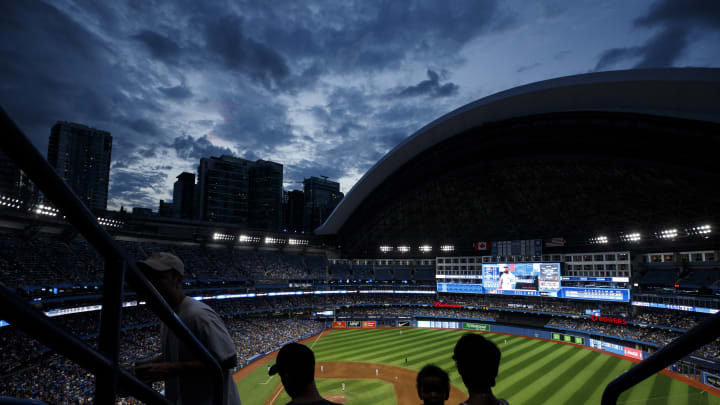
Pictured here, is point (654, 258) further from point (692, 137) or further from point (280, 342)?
point (280, 342)

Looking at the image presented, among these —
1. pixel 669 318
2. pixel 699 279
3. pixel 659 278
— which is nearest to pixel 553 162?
pixel 659 278

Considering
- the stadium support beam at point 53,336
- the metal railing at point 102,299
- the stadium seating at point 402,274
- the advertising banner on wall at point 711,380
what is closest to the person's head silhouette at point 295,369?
the metal railing at point 102,299

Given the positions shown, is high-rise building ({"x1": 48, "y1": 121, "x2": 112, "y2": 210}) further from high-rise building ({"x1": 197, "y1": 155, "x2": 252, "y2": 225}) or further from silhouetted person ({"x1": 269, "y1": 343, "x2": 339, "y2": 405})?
silhouetted person ({"x1": 269, "y1": 343, "x2": 339, "y2": 405})

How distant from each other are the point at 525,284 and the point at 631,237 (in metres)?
16.6

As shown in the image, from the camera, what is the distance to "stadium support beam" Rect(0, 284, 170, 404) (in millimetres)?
1419

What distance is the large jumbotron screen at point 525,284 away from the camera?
171 feet

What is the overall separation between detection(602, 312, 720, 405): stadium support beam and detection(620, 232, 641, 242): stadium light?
60.9 metres

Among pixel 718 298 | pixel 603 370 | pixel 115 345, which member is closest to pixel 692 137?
pixel 718 298

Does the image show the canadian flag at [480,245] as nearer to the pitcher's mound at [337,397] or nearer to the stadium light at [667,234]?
the stadium light at [667,234]

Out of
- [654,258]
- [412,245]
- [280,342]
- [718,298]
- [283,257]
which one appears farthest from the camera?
[412,245]

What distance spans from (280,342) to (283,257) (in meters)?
24.7

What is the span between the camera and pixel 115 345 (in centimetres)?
200

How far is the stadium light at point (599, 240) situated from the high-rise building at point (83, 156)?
18760 cm

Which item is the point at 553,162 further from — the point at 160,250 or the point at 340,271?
the point at 160,250
